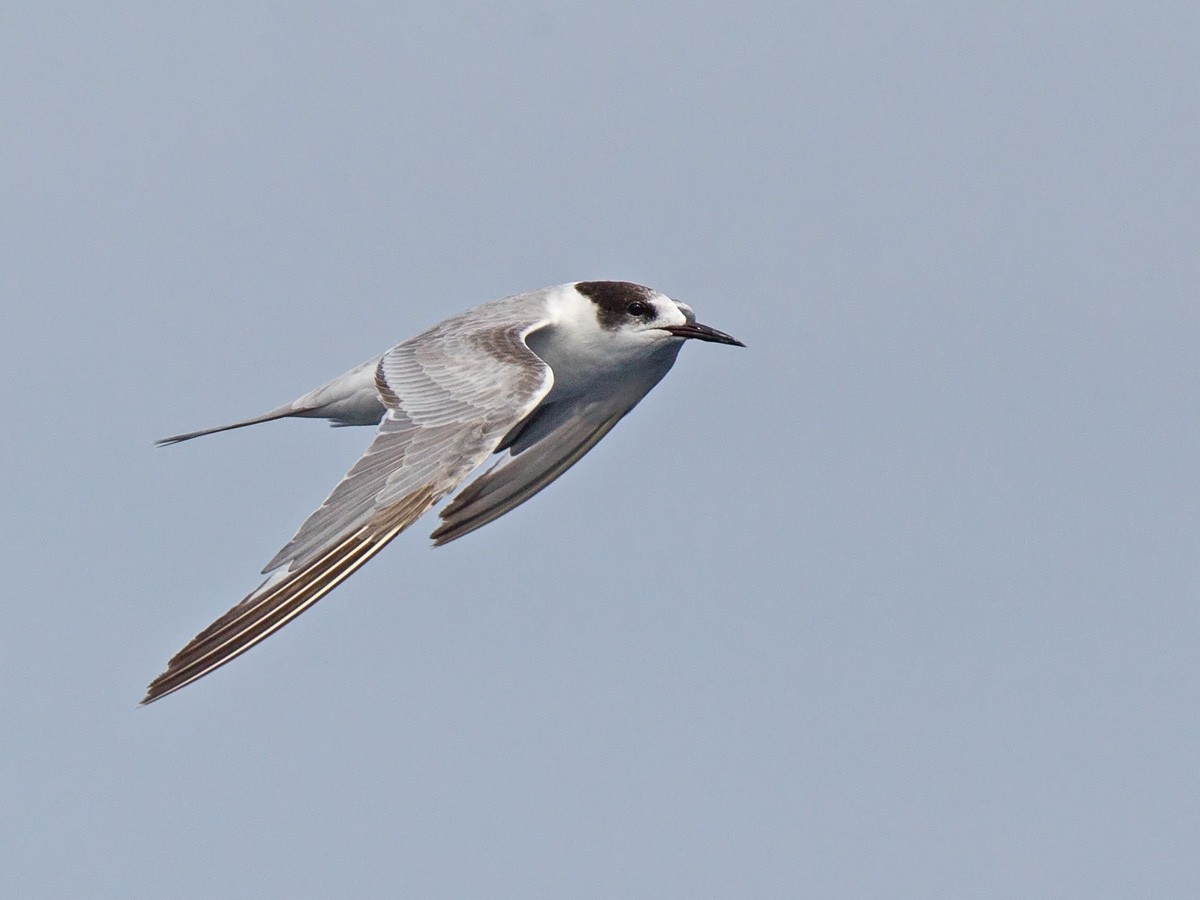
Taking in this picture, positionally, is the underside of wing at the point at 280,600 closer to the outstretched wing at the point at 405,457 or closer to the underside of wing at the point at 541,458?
the outstretched wing at the point at 405,457

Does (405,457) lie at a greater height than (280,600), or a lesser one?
greater

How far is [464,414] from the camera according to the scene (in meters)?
13.1

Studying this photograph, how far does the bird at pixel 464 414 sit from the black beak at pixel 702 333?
0.04 ft

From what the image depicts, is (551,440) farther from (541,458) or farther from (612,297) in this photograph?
(612,297)

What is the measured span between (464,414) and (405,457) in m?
0.69

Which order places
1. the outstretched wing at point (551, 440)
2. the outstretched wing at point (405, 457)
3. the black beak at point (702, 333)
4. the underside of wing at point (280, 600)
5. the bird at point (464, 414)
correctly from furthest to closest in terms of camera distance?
the outstretched wing at point (551, 440), the black beak at point (702, 333), the bird at point (464, 414), the outstretched wing at point (405, 457), the underside of wing at point (280, 600)

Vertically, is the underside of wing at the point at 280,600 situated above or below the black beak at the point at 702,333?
below

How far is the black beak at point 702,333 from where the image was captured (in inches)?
618

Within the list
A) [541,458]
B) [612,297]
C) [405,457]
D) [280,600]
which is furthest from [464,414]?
[541,458]

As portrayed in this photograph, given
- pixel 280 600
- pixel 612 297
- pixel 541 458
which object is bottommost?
pixel 280 600

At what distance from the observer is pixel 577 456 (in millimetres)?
16891

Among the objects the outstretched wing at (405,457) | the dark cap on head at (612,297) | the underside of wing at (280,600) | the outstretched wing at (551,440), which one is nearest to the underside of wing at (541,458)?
the outstretched wing at (551,440)

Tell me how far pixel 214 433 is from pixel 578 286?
3788 millimetres

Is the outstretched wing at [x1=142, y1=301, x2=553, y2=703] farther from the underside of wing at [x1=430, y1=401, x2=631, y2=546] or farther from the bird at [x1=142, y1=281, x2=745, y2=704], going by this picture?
the underside of wing at [x1=430, y1=401, x2=631, y2=546]
